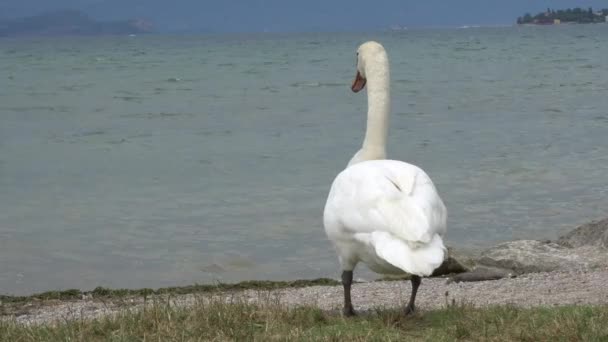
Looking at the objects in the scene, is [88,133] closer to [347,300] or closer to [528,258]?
[528,258]

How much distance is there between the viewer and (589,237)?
11422 millimetres

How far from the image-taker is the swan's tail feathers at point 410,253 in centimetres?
559

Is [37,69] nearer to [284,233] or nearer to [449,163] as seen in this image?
[449,163]

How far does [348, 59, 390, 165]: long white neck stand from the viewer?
7.57 meters

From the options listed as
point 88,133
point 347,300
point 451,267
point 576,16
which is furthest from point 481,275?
point 576,16

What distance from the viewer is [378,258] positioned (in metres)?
5.99

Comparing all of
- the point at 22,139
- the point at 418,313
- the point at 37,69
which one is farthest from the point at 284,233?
the point at 37,69

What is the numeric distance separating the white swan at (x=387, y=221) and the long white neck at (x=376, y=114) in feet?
2.81

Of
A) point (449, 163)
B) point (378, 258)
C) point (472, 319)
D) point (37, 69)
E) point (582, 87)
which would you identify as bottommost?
point (472, 319)

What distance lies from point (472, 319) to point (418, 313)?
534mm

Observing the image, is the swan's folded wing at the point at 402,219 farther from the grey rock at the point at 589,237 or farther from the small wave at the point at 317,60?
the small wave at the point at 317,60

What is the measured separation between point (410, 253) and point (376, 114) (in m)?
2.21

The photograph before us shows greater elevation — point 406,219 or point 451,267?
point 406,219

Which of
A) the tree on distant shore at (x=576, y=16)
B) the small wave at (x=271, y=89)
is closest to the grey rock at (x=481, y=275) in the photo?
the small wave at (x=271, y=89)
